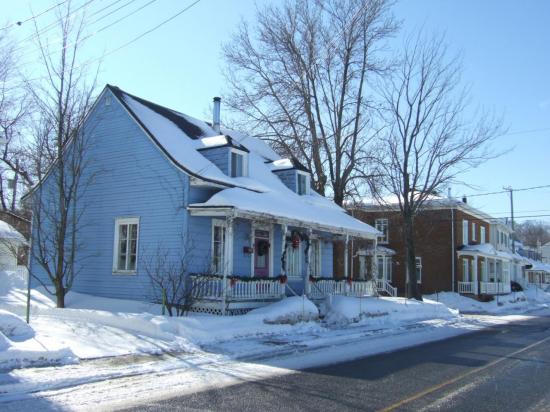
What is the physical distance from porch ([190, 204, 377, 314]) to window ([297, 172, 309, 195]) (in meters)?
1.94

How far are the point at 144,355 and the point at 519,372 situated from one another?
7.20 m

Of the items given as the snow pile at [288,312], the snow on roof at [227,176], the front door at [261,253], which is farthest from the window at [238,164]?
the snow pile at [288,312]

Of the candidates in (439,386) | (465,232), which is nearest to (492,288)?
(465,232)

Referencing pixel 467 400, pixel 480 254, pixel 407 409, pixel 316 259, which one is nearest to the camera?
pixel 407 409

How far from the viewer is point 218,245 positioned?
1897 centimetres

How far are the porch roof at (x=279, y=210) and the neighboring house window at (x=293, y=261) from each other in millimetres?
1947

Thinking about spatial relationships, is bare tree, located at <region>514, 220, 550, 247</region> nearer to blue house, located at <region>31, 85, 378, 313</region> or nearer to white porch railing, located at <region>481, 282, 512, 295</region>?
white porch railing, located at <region>481, 282, 512, 295</region>

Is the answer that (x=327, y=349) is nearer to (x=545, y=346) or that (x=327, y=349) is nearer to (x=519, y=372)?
(x=519, y=372)

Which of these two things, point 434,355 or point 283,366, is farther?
point 434,355

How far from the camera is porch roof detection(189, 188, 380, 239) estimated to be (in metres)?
16.8

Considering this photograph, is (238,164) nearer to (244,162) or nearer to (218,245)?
(244,162)

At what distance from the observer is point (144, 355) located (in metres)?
11.1

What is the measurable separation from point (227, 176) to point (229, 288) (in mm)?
4821

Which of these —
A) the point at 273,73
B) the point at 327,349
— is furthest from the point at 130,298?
the point at 273,73
